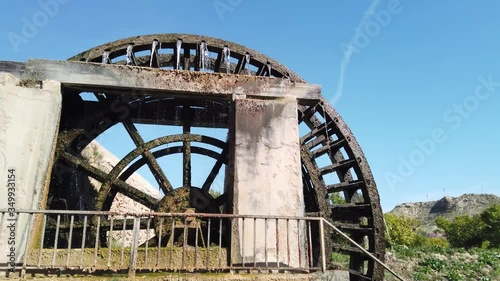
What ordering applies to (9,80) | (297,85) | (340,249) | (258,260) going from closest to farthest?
(258,260), (9,80), (297,85), (340,249)

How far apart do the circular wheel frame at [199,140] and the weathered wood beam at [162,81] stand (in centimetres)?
86

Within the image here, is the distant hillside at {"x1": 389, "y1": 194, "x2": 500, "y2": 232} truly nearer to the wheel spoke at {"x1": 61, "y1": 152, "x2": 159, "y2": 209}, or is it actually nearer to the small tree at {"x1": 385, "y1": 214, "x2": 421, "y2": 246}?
the small tree at {"x1": 385, "y1": 214, "x2": 421, "y2": 246}

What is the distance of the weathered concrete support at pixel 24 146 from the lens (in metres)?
5.21

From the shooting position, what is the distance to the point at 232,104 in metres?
6.54

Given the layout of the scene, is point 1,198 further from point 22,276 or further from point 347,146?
point 347,146

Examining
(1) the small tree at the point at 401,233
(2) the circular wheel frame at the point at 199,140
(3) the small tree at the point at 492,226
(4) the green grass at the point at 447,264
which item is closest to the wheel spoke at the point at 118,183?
(2) the circular wheel frame at the point at 199,140

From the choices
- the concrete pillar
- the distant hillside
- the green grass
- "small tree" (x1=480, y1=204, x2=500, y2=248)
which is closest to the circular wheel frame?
the concrete pillar

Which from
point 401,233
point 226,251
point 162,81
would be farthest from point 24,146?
point 401,233

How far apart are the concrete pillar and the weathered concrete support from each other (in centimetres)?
267

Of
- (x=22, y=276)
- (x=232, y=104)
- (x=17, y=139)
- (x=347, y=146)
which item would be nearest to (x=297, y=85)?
(x=232, y=104)

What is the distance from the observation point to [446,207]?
52531mm

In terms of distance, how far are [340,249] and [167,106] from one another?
196 inches

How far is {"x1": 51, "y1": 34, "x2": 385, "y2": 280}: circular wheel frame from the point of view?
7531 millimetres

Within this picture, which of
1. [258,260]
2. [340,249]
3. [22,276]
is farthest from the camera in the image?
[340,249]
